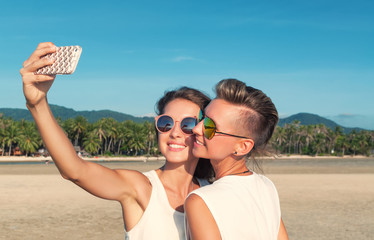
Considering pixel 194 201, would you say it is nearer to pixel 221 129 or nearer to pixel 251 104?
pixel 221 129

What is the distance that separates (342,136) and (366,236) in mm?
130130

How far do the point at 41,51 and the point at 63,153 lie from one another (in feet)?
1.76

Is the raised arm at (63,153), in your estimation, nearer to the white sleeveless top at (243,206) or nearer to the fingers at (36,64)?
the fingers at (36,64)

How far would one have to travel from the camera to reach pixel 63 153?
6.57ft

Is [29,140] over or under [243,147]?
under

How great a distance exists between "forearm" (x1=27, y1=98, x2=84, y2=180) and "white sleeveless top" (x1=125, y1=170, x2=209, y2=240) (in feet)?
1.77

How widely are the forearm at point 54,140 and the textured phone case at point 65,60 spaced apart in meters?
0.28

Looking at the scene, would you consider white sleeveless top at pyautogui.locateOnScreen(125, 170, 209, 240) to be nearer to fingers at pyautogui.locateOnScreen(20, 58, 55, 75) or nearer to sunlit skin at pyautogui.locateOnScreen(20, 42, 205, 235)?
sunlit skin at pyautogui.locateOnScreen(20, 42, 205, 235)

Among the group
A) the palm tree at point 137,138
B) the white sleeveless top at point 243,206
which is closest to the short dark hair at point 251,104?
the white sleeveless top at point 243,206

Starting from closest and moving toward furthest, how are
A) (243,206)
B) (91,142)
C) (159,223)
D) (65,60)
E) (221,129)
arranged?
(65,60) < (243,206) < (221,129) < (159,223) < (91,142)

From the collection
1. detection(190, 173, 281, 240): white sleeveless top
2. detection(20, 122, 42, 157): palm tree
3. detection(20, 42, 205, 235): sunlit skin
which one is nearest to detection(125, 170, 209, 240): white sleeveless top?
detection(20, 42, 205, 235): sunlit skin

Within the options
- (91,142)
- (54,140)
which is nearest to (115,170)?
(54,140)

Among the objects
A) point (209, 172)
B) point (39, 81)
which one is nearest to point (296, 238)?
point (209, 172)

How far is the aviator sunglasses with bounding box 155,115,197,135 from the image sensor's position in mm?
2555
